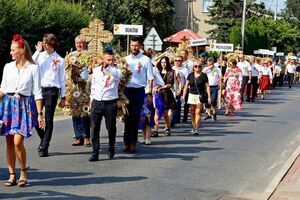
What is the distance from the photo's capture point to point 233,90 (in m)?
19.9

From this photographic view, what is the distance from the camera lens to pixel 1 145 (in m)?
11.3

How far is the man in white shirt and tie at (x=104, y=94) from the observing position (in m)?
9.97

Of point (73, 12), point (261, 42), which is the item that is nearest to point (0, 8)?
point (73, 12)

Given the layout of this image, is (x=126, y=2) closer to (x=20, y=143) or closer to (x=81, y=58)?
(x=81, y=58)

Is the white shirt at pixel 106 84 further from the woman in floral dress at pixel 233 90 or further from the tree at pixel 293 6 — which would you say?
the tree at pixel 293 6

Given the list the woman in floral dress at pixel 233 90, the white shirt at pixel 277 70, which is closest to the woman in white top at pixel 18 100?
the woman in floral dress at pixel 233 90

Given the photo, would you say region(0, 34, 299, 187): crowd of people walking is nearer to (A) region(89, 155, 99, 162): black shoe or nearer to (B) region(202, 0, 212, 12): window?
(A) region(89, 155, 99, 162): black shoe

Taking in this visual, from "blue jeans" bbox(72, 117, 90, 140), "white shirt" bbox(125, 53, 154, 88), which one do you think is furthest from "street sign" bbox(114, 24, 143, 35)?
"white shirt" bbox(125, 53, 154, 88)

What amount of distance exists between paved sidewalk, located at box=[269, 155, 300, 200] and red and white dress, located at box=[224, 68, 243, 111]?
9152mm

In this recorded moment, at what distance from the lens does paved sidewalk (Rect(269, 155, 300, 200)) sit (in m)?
8.38

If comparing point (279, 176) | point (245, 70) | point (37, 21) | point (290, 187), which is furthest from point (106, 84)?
point (37, 21)

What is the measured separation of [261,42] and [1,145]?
144ft

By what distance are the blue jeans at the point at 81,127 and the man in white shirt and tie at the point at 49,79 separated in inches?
48.9

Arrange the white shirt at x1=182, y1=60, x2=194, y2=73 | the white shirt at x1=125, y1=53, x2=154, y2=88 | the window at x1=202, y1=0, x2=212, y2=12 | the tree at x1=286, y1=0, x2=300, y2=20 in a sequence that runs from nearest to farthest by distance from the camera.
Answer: the white shirt at x1=125, y1=53, x2=154, y2=88 < the white shirt at x1=182, y1=60, x2=194, y2=73 < the window at x1=202, y1=0, x2=212, y2=12 < the tree at x1=286, y1=0, x2=300, y2=20
